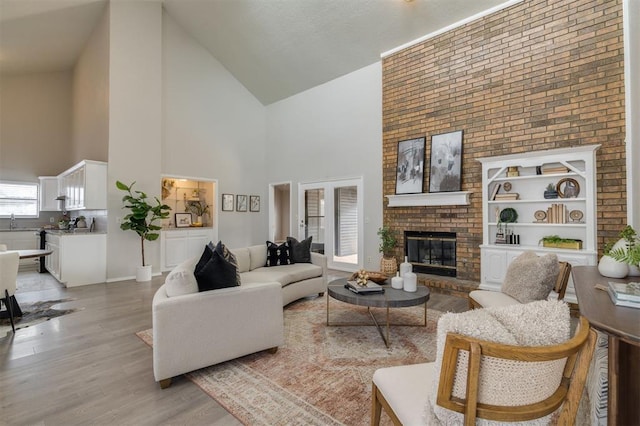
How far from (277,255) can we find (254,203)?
12.8 feet

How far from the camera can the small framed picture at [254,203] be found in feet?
26.0

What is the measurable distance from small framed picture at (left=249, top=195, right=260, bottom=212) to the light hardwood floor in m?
4.48

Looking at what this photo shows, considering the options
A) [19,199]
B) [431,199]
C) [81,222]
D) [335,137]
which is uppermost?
[335,137]

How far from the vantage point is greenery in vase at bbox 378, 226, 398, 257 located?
546cm

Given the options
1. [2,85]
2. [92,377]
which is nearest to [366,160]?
[92,377]

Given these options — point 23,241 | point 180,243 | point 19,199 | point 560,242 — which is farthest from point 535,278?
point 19,199

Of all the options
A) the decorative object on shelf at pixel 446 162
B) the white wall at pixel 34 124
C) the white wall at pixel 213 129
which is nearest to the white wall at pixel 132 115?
the white wall at pixel 213 129

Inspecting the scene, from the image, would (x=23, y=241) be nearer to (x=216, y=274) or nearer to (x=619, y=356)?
(x=216, y=274)

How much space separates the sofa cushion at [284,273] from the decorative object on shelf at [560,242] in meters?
3.08

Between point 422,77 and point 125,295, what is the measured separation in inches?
237

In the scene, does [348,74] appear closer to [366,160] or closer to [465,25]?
[366,160]

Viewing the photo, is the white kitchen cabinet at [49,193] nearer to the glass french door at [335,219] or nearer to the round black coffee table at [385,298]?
the glass french door at [335,219]

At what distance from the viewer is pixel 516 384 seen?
92 centimetres

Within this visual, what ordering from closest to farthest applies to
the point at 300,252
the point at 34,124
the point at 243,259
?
the point at 243,259
the point at 300,252
the point at 34,124
